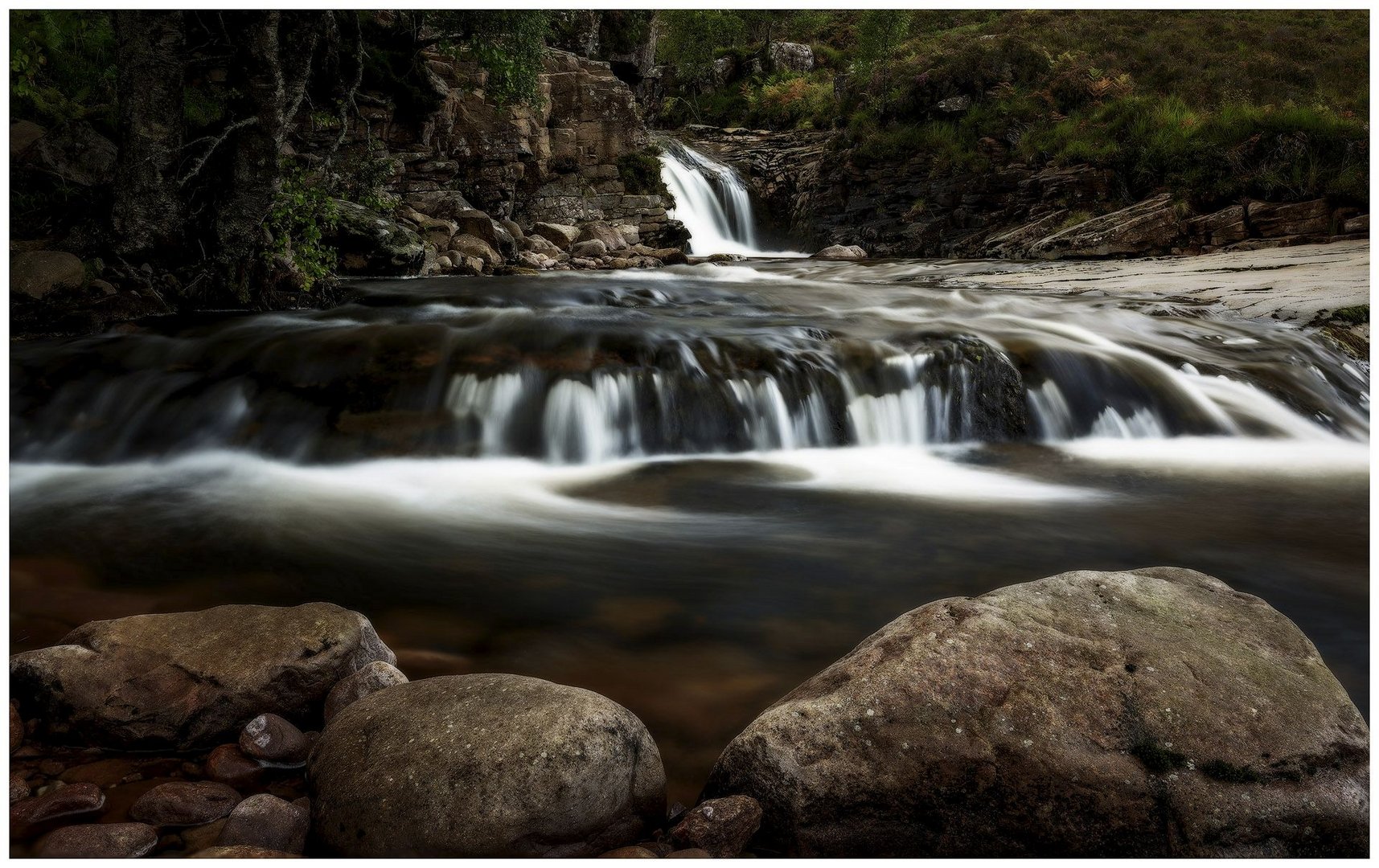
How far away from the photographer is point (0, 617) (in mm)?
2137

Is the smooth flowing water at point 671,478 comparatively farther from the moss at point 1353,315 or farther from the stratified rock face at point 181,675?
the moss at point 1353,315

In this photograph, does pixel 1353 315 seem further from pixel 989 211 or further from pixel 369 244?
pixel 989 211

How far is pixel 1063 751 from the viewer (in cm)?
196

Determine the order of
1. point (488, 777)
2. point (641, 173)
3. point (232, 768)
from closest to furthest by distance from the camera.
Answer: point (488, 777), point (232, 768), point (641, 173)

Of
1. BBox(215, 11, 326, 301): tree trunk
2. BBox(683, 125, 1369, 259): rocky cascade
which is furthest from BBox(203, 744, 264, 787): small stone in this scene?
BBox(683, 125, 1369, 259): rocky cascade

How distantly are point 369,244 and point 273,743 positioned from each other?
1242cm

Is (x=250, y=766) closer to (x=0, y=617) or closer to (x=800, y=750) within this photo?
(x=0, y=617)

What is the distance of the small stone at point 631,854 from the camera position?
1.94m

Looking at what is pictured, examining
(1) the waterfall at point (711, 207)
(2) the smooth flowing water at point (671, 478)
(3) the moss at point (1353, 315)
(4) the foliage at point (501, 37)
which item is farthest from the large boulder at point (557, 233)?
(3) the moss at point (1353, 315)

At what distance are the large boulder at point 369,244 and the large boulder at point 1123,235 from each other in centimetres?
1462

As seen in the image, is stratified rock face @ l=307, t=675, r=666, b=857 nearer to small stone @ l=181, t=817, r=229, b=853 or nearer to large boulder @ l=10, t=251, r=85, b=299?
small stone @ l=181, t=817, r=229, b=853

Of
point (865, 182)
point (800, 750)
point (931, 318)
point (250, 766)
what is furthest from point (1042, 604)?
point (865, 182)

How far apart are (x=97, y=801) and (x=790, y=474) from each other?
4500 mm

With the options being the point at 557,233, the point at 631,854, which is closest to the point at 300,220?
the point at 631,854
